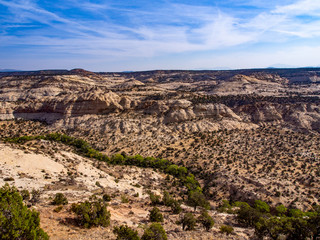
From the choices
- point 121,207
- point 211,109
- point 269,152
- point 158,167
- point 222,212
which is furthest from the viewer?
point 211,109

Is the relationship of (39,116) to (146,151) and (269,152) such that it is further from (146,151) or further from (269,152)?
(269,152)

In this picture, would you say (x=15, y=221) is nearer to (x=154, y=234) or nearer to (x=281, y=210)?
(x=154, y=234)

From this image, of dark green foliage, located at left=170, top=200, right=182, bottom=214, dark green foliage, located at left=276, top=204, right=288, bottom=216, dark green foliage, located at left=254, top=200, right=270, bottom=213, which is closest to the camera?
dark green foliage, located at left=170, top=200, right=182, bottom=214

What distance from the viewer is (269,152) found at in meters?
39.4

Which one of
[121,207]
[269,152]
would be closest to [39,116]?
[121,207]

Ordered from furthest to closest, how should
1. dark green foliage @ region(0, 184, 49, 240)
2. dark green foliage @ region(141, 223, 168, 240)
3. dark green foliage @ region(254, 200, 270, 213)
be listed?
dark green foliage @ region(254, 200, 270, 213)
dark green foliage @ region(141, 223, 168, 240)
dark green foliage @ region(0, 184, 49, 240)

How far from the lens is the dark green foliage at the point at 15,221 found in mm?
8383

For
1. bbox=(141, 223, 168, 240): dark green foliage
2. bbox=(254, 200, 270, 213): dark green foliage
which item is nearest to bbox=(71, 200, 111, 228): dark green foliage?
Answer: bbox=(141, 223, 168, 240): dark green foliage

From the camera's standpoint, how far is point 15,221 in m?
8.55

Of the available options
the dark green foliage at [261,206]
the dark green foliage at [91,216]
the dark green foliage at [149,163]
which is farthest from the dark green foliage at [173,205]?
the dark green foliage at [261,206]

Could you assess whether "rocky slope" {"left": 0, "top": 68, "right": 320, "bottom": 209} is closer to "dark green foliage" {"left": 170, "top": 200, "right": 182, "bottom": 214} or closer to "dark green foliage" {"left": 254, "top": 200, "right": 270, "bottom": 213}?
"dark green foliage" {"left": 254, "top": 200, "right": 270, "bottom": 213}

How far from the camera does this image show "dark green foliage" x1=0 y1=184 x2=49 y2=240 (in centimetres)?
838

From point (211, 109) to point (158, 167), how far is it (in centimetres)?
3074

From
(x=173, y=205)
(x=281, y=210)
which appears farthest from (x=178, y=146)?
(x=173, y=205)
